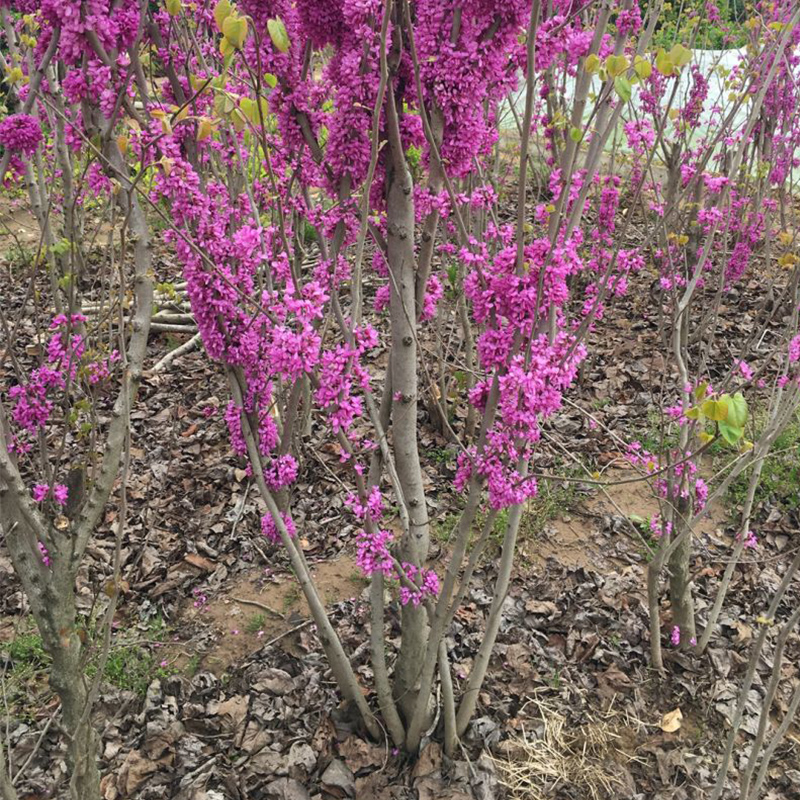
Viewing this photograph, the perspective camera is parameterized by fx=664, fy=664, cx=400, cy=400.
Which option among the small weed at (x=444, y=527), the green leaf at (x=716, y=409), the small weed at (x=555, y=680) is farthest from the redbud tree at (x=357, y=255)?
the small weed at (x=444, y=527)

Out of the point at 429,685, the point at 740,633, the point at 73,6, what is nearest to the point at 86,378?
the point at 73,6

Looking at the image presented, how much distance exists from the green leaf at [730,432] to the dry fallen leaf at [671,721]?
2.04 metres

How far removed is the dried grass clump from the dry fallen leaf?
0.64 ft

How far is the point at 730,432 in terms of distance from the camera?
145cm

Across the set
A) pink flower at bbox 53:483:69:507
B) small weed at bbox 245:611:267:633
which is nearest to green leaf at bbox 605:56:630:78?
pink flower at bbox 53:483:69:507

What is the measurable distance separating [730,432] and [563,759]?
1.97 metres

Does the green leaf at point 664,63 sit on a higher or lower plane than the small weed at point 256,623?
higher

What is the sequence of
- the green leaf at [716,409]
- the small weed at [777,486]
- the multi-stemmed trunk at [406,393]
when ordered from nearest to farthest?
the green leaf at [716,409]
the multi-stemmed trunk at [406,393]
the small weed at [777,486]

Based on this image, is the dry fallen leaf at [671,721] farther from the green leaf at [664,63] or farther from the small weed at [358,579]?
the green leaf at [664,63]

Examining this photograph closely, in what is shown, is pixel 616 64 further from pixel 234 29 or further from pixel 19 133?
pixel 19 133

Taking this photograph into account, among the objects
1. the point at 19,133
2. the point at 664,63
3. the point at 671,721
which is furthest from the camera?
the point at 671,721

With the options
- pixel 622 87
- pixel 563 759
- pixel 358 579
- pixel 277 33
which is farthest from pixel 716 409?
pixel 358 579

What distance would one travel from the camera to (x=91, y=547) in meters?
3.94

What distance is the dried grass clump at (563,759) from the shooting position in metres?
2.70
